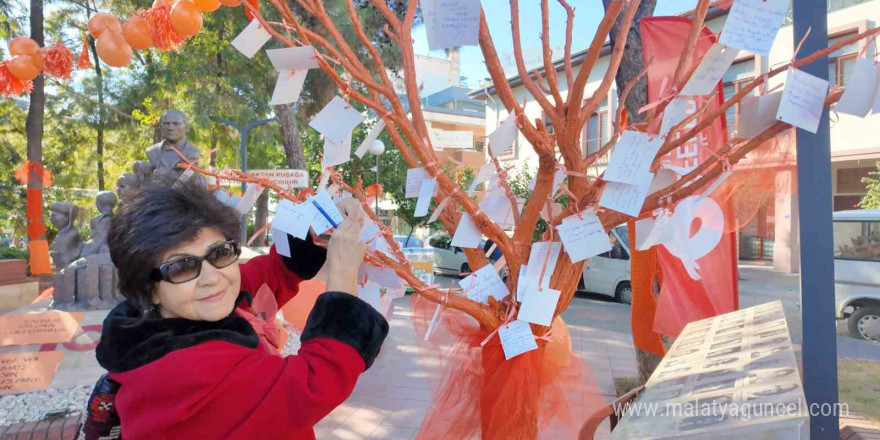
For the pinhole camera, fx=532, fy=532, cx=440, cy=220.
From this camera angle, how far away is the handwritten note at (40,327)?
3498mm

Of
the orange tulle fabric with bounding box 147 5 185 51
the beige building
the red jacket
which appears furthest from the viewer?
the beige building

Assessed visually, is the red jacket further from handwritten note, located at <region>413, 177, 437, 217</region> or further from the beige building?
the beige building

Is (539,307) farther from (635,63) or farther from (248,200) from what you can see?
(635,63)

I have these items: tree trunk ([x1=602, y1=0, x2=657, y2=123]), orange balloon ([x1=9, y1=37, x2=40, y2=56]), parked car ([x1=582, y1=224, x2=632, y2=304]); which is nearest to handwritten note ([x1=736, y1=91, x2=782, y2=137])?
tree trunk ([x1=602, y1=0, x2=657, y2=123])

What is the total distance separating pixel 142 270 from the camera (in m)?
1.32

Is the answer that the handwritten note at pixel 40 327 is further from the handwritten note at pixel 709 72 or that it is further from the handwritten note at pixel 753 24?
the handwritten note at pixel 753 24

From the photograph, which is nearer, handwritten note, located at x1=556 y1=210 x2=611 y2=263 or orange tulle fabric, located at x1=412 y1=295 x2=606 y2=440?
handwritten note, located at x1=556 y1=210 x2=611 y2=263

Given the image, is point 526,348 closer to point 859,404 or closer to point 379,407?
point 379,407

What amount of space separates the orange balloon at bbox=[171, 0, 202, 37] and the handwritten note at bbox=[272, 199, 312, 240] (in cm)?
344

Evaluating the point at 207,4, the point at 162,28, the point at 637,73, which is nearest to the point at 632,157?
the point at 637,73

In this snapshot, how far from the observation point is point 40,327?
3.54 metres

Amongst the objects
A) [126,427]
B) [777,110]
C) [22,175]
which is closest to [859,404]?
[777,110]

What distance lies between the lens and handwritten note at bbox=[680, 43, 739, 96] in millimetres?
1313

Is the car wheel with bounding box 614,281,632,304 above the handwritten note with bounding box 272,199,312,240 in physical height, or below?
below
